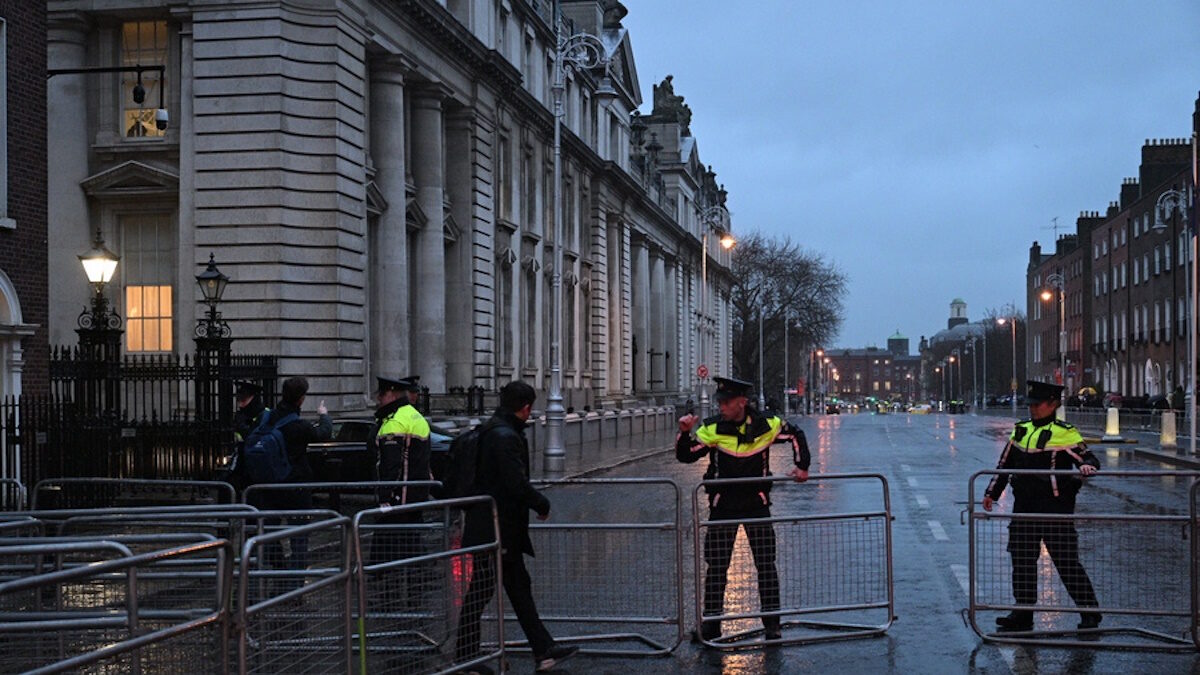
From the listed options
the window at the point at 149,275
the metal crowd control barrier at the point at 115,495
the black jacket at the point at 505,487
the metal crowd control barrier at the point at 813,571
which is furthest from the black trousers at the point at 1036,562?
the window at the point at 149,275

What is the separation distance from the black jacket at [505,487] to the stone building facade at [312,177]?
51.4 ft

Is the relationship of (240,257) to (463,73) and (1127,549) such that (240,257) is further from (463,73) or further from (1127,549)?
(1127,549)

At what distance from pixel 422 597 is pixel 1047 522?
4.74 m

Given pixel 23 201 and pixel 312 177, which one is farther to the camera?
pixel 312 177

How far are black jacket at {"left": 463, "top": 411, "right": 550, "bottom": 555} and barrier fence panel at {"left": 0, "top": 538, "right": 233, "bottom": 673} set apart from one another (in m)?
1.68

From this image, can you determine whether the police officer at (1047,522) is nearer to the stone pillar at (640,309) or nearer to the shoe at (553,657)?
the shoe at (553,657)

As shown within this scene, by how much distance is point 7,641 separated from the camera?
6480mm

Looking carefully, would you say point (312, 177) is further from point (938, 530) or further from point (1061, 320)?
point (1061, 320)

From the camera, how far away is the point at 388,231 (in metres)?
33.8

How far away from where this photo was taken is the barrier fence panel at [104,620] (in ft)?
17.2

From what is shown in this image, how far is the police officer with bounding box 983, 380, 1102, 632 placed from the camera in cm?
1005

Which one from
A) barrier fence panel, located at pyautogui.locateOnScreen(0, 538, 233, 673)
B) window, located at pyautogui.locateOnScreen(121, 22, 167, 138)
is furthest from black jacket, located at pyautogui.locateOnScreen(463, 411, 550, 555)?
window, located at pyautogui.locateOnScreen(121, 22, 167, 138)

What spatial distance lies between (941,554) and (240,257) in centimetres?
1827

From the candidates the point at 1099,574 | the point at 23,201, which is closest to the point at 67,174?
the point at 23,201
